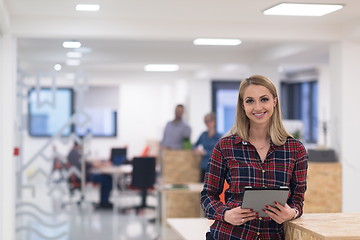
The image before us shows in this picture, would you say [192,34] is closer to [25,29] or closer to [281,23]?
[281,23]

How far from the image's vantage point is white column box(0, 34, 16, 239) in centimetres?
721

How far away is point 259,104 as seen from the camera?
2785 millimetres

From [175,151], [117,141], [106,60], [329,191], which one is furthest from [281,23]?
[117,141]

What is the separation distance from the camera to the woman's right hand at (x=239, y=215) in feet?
8.86

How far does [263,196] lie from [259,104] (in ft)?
1.32

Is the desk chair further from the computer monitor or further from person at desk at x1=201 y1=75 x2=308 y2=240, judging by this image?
person at desk at x1=201 y1=75 x2=308 y2=240

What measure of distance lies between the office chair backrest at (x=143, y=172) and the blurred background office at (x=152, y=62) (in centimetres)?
56

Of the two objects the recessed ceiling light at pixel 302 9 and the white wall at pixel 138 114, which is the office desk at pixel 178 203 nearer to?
the recessed ceiling light at pixel 302 9

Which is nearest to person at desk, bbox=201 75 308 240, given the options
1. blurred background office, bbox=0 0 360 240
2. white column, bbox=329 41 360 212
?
blurred background office, bbox=0 0 360 240

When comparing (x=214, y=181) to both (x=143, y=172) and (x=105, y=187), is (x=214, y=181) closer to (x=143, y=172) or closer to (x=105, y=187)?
(x=143, y=172)

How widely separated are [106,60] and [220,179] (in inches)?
339

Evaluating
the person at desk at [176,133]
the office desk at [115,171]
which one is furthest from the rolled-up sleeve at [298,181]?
the office desk at [115,171]

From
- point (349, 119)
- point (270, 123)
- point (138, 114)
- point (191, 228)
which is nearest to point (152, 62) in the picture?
point (349, 119)

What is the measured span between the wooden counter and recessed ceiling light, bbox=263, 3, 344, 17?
12.7 ft
